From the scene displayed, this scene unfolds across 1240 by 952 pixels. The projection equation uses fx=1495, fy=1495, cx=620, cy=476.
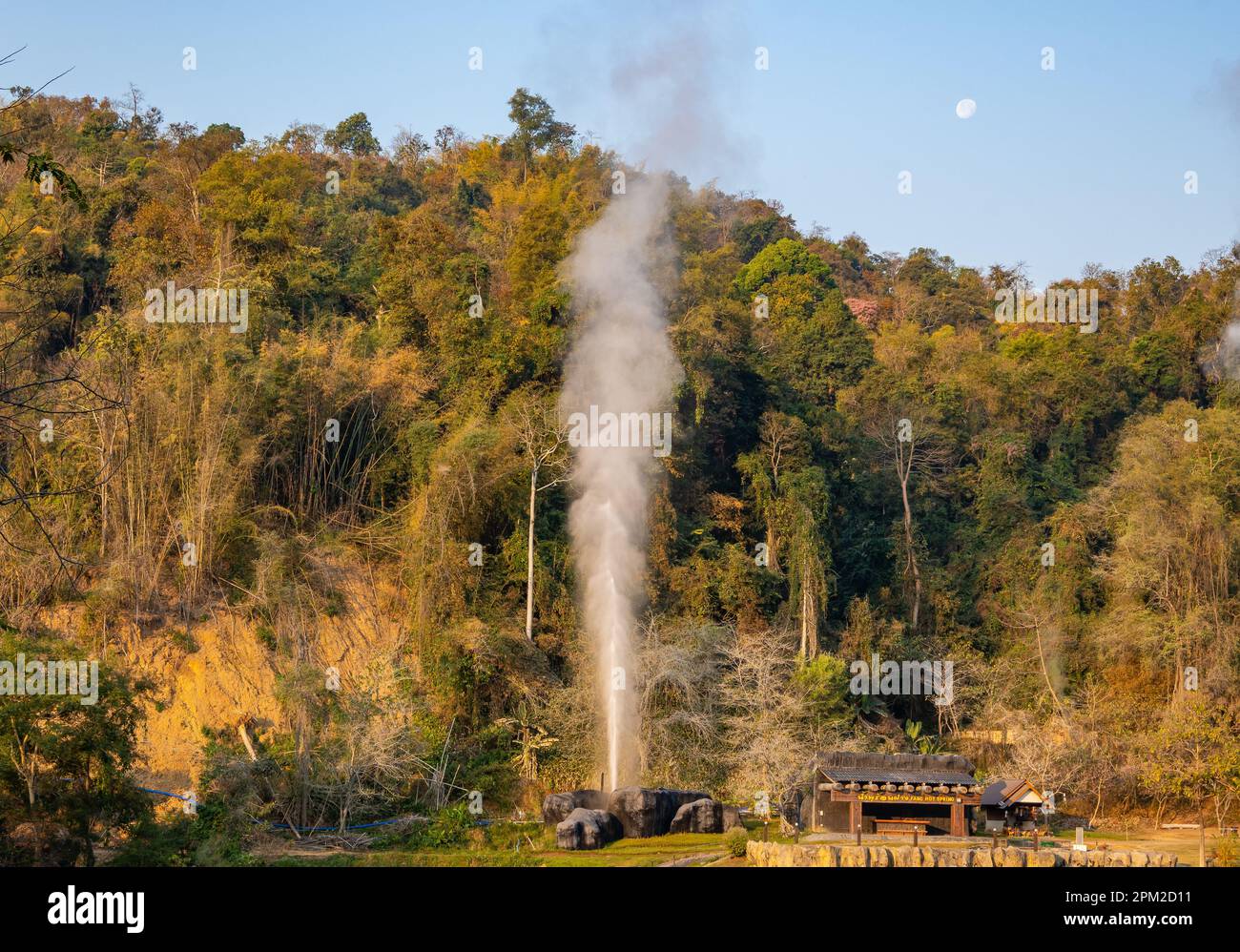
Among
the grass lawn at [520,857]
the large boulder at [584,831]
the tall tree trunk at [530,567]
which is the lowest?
the grass lawn at [520,857]

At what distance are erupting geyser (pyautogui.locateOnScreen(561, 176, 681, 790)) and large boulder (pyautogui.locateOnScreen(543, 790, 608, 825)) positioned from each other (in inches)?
105

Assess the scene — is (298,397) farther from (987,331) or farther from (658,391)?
(987,331)

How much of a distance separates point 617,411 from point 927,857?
511 inches

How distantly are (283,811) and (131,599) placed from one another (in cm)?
741

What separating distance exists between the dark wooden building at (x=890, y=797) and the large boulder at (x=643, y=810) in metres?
2.57

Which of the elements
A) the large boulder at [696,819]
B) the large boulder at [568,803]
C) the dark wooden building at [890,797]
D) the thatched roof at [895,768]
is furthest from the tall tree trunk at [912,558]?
the large boulder at [568,803]

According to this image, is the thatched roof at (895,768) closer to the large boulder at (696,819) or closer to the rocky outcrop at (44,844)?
the large boulder at (696,819)

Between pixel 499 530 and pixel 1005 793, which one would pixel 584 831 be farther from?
pixel 499 530

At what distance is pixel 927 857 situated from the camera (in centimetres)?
2261

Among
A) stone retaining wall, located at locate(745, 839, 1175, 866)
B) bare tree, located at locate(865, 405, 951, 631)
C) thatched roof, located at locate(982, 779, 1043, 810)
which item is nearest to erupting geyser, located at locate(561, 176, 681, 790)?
stone retaining wall, located at locate(745, 839, 1175, 866)

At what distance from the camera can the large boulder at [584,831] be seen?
939 inches

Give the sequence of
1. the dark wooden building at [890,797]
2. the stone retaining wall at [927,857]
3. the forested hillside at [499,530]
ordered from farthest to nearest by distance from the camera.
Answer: the forested hillside at [499,530] < the dark wooden building at [890,797] < the stone retaining wall at [927,857]
